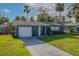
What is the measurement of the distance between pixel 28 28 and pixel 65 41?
6.22 ft

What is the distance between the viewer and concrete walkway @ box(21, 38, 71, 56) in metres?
9.84

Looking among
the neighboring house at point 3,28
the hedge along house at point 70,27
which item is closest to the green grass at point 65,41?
the hedge along house at point 70,27

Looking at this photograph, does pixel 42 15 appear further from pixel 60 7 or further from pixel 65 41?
pixel 65 41

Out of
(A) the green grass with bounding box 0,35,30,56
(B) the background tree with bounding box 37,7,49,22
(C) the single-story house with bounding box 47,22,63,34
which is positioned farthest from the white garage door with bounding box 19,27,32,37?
(C) the single-story house with bounding box 47,22,63,34

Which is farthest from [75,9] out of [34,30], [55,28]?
[34,30]

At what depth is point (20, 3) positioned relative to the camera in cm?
1014

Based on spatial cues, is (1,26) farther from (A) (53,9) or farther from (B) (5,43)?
(A) (53,9)

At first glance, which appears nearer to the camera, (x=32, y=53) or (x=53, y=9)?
(x=32, y=53)

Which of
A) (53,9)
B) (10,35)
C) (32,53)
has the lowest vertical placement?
(32,53)

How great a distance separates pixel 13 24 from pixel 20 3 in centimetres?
107

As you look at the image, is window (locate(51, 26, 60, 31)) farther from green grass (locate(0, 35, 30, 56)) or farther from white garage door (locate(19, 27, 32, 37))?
green grass (locate(0, 35, 30, 56))

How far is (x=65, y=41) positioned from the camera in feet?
34.4

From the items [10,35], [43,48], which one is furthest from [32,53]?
[10,35]

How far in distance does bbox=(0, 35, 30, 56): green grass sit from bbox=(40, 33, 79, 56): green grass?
1.17 m
